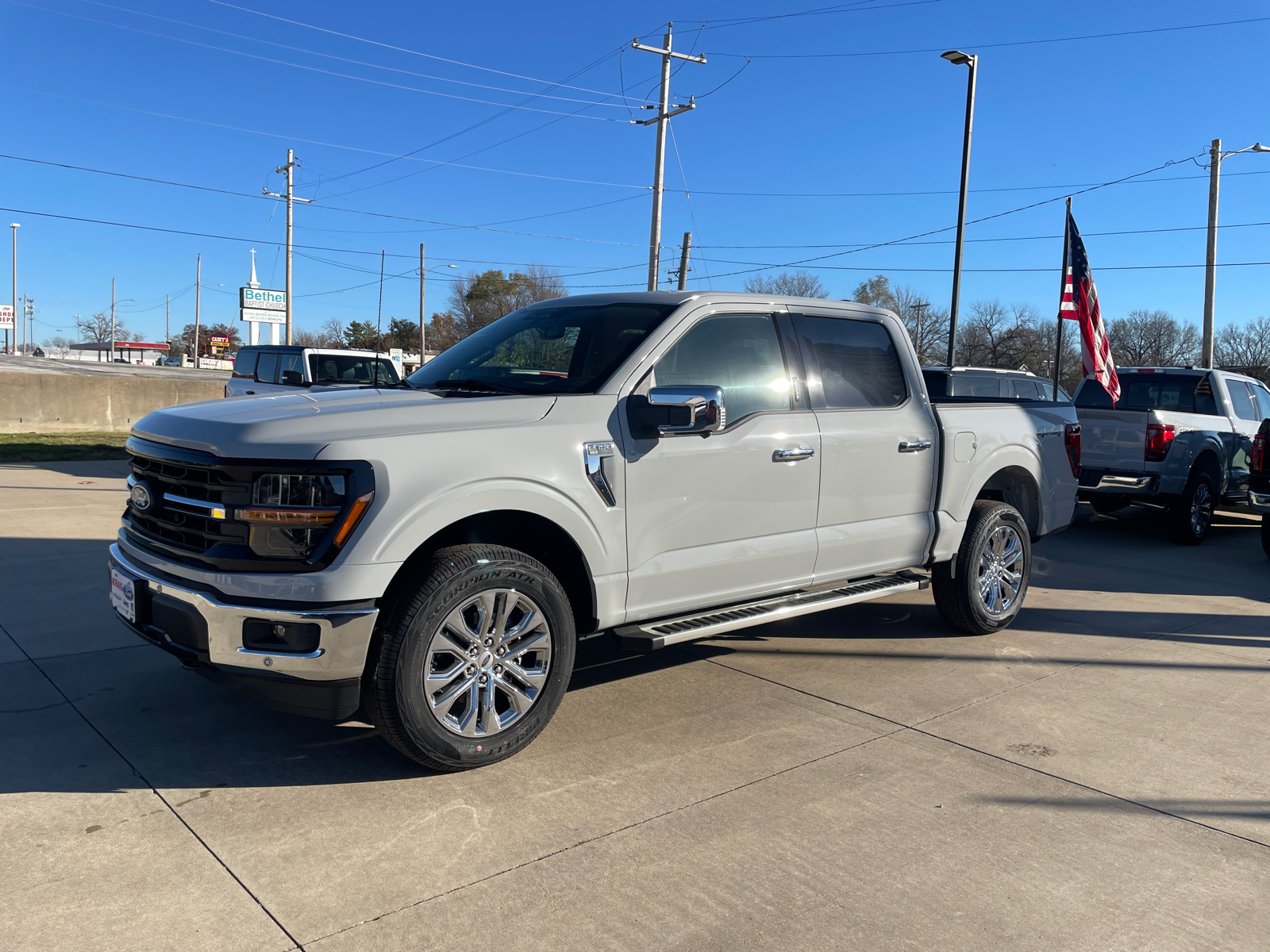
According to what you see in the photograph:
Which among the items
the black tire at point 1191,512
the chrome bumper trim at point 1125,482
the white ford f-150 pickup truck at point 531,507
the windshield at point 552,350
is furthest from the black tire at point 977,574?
the black tire at point 1191,512

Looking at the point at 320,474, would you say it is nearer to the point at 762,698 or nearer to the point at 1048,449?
the point at 762,698

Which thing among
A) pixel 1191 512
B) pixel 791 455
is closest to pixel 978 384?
pixel 1191 512

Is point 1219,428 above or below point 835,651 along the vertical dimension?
above

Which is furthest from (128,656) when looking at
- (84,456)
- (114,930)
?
(84,456)

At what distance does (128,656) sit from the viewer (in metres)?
5.29

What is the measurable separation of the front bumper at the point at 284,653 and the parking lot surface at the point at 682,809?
43 centimetres

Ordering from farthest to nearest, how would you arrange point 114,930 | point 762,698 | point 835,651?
point 835,651 → point 762,698 → point 114,930

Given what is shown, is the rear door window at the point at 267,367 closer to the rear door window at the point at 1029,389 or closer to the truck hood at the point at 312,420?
the rear door window at the point at 1029,389

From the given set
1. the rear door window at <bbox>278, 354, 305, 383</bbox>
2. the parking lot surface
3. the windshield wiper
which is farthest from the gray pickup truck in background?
the rear door window at <bbox>278, 354, 305, 383</bbox>

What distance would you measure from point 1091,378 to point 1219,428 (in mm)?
1490

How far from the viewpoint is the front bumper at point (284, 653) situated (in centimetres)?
351

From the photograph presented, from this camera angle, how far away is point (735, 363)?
490 cm

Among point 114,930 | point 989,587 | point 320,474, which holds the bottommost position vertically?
point 114,930

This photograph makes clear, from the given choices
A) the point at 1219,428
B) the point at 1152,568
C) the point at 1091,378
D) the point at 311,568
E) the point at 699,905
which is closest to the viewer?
the point at 699,905
